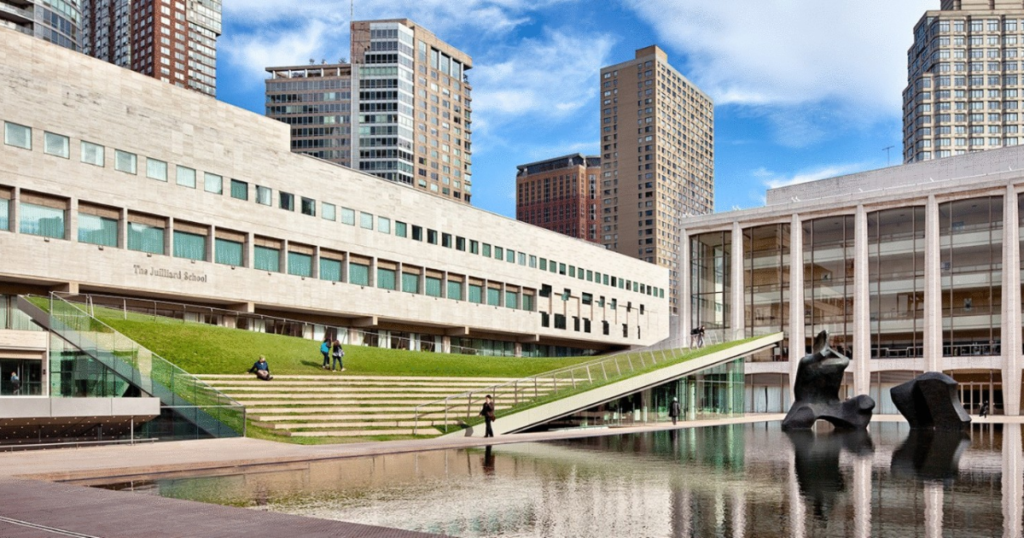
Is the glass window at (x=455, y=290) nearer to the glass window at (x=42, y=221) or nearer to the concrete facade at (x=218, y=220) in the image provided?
the concrete facade at (x=218, y=220)

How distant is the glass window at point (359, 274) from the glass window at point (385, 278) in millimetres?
1212

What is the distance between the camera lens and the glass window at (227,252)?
50250 millimetres

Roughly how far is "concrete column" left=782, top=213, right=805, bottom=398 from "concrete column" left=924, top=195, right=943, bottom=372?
9583 millimetres

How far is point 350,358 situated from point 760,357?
4088 cm

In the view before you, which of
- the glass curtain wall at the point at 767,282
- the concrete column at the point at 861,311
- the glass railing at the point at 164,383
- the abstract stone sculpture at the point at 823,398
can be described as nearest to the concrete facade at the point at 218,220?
the glass railing at the point at 164,383

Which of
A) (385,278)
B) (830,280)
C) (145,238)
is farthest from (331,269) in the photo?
(830,280)

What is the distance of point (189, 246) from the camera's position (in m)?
48.6

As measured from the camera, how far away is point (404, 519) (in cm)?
1202

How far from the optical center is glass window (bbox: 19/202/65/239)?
4116 cm

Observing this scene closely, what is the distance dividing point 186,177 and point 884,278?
52.5m

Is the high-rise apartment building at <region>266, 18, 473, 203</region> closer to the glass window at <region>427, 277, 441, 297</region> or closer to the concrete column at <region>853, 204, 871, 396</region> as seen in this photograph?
the glass window at <region>427, 277, 441, 297</region>

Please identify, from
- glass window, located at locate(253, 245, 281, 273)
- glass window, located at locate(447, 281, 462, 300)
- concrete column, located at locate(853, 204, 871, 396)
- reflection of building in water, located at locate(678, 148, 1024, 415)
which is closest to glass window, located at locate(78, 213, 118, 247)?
glass window, located at locate(253, 245, 281, 273)

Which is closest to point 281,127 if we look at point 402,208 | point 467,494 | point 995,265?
point 402,208

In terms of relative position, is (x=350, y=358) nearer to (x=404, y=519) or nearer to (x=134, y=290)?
(x=134, y=290)
